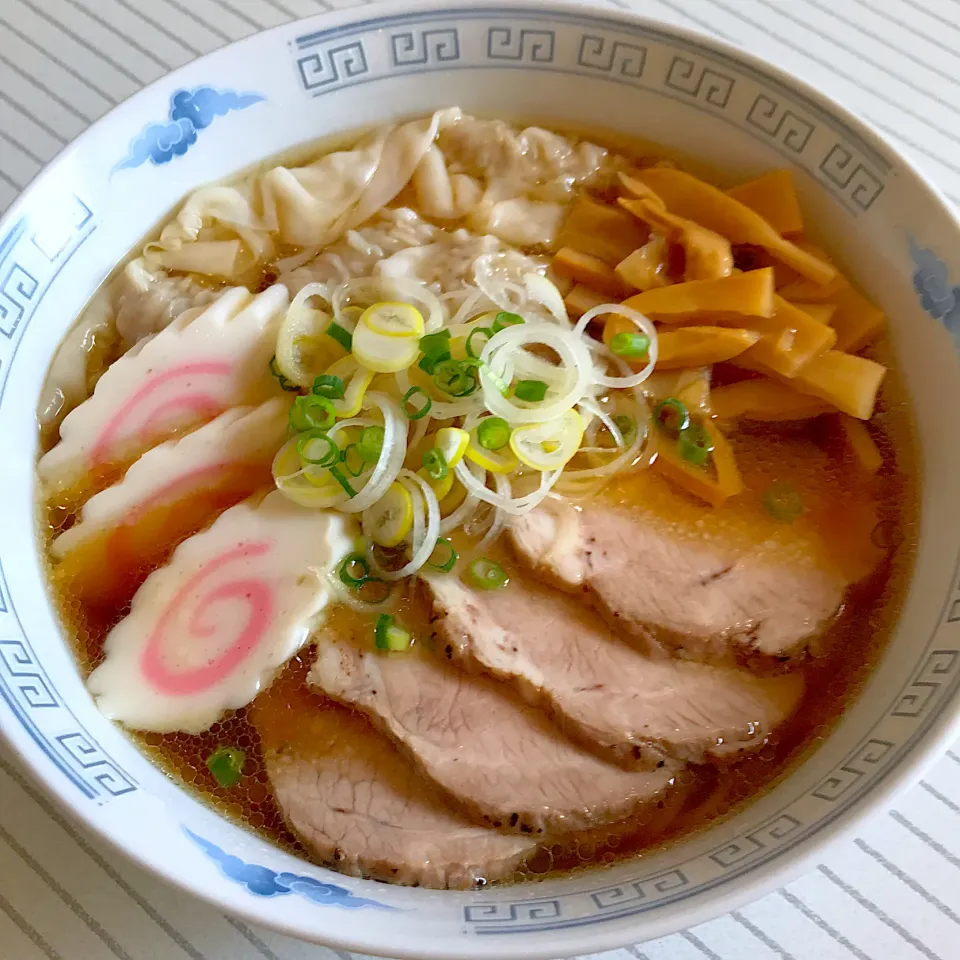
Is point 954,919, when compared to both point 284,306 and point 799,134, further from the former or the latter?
point 284,306

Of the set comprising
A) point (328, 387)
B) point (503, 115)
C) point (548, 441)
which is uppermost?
point (503, 115)

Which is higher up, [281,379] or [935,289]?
[935,289]

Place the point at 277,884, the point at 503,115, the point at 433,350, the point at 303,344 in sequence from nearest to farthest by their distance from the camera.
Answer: the point at 277,884 < the point at 433,350 < the point at 303,344 < the point at 503,115

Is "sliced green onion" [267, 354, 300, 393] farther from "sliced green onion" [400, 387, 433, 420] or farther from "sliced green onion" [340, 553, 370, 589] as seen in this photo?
"sliced green onion" [340, 553, 370, 589]

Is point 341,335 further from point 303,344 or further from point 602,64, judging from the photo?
point 602,64

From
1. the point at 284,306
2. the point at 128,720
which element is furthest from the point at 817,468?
the point at 128,720

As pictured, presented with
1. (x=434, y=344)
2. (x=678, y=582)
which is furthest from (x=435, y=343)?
(x=678, y=582)

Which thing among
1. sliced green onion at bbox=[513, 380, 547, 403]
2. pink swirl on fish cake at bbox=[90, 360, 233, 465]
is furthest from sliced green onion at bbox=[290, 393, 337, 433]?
sliced green onion at bbox=[513, 380, 547, 403]

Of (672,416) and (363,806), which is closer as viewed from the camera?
(363,806)
